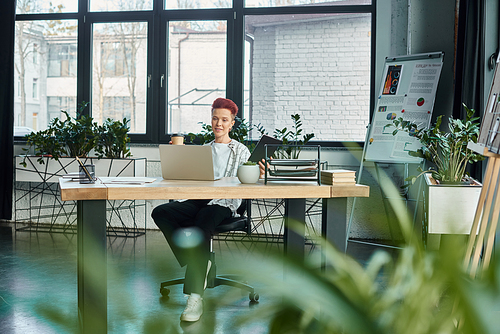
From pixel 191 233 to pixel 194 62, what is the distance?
2.83 metres

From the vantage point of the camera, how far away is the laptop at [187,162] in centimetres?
224

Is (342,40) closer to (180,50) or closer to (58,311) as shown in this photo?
(180,50)

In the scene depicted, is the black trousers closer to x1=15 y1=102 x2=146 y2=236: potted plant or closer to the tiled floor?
the tiled floor

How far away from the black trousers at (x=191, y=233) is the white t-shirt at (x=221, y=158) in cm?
36

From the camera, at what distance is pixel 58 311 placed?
0.34 metres

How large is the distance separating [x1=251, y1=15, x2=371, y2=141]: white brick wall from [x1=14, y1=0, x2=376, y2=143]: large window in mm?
10

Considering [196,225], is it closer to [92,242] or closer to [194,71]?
[92,242]

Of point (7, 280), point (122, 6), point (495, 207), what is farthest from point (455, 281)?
point (122, 6)

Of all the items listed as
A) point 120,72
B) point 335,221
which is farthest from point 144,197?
point 120,72

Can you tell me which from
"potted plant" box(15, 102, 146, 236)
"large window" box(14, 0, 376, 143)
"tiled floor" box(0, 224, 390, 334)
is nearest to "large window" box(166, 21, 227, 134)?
"large window" box(14, 0, 376, 143)

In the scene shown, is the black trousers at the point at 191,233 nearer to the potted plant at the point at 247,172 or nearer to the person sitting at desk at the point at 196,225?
the person sitting at desk at the point at 196,225

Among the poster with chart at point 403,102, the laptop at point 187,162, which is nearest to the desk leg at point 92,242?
the laptop at point 187,162

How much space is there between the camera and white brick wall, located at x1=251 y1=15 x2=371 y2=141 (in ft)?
15.1

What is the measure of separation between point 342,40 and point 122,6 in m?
2.37
